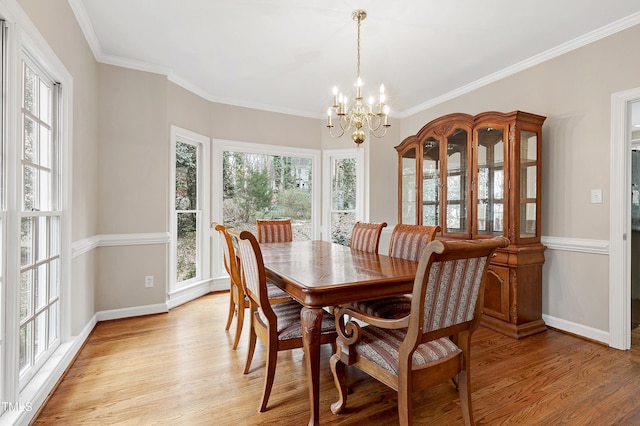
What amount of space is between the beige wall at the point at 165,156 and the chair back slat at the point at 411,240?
4.93ft

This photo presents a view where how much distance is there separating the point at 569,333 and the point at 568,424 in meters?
1.52

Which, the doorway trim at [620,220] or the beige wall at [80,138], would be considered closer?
the beige wall at [80,138]

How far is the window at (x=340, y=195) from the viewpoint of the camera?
4961 millimetres

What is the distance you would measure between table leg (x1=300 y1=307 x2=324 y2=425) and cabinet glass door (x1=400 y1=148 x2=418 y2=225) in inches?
108

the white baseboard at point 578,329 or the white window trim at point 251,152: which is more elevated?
the white window trim at point 251,152

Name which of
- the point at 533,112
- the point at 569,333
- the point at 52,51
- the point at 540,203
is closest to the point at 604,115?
the point at 533,112

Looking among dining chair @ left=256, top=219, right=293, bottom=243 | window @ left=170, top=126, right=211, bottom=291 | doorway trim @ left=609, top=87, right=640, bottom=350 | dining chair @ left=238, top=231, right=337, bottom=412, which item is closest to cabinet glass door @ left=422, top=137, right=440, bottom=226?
doorway trim @ left=609, top=87, right=640, bottom=350

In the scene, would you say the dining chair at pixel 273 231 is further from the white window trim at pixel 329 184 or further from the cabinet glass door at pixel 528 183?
the cabinet glass door at pixel 528 183

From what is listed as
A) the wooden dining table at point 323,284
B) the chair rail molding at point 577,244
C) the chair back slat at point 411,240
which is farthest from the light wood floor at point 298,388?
the chair back slat at point 411,240

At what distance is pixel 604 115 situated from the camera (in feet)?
8.84

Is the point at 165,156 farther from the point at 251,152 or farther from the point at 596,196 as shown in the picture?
the point at 596,196

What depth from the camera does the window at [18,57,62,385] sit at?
1833 mm

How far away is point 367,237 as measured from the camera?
299 centimetres

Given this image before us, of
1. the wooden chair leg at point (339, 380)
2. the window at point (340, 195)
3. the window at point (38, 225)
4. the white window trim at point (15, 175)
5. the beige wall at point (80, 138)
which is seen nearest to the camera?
the white window trim at point (15, 175)
